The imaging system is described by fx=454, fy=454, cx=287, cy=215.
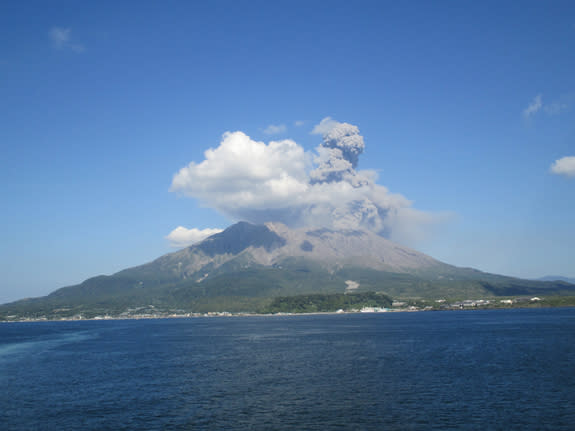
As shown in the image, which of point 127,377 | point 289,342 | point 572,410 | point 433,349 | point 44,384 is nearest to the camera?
point 572,410

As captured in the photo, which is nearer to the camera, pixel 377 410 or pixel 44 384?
pixel 377 410

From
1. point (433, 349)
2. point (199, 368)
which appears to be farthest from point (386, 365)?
point (199, 368)

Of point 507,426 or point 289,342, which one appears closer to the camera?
point 507,426

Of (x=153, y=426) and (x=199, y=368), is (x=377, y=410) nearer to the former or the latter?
(x=153, y=426)

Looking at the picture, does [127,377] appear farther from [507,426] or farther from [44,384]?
[507,426]

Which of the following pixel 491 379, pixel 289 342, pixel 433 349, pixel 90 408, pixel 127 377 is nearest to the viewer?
pixel 90 408

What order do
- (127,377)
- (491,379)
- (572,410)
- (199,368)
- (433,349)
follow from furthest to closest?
(433,349)
(199,368)
(127,377)
(491,379)
(572,410)

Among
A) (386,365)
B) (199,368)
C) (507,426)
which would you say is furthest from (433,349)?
(507,426)
